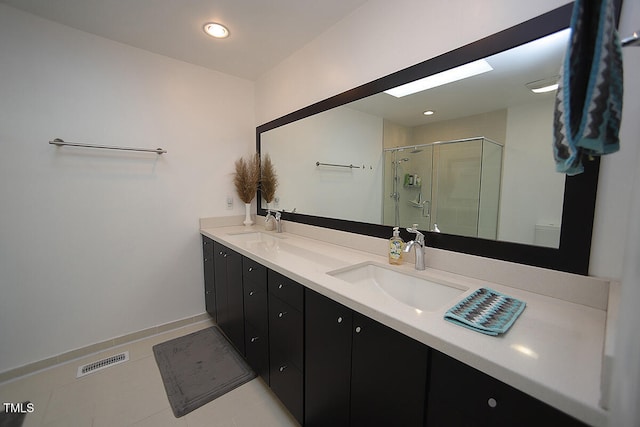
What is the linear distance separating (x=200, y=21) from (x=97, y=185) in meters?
1.47

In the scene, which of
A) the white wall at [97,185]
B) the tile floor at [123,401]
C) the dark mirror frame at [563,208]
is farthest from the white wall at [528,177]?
the white wall at [97,185]

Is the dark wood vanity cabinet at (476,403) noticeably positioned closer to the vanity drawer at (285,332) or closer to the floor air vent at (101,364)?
the vanity drawer at (285,332)

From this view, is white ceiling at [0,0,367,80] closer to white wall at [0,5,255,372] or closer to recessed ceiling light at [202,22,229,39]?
recessed ceiling light at [202,22,229,39]

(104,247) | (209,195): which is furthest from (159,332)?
(209,195)

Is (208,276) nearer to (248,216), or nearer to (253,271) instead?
(248,216)

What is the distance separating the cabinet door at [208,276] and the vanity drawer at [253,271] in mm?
740

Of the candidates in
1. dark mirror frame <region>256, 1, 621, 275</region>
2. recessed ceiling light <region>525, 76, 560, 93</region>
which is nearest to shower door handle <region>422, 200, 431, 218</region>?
dark mirror frame <region>256, 1, 621, 275</region>

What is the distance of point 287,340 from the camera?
1360 millimetres

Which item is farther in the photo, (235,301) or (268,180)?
(268,180)

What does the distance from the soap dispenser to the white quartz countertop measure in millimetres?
181

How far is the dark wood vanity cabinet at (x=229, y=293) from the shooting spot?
187 cm

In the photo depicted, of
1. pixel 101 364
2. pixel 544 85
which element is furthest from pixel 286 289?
pixel 101 364

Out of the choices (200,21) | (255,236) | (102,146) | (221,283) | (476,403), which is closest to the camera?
(476,403)

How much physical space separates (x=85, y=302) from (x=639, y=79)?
3.32m
